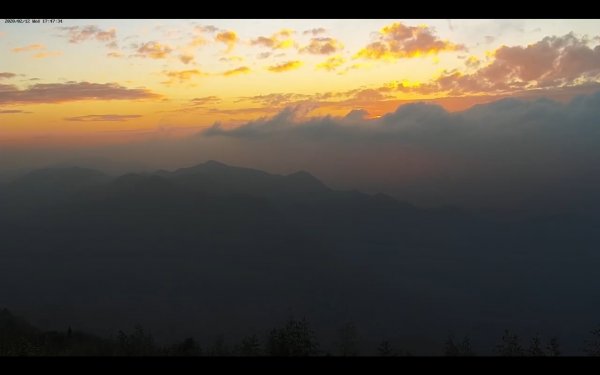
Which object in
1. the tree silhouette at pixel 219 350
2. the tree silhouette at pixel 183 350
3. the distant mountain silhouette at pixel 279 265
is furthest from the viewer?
the distant mountain silhouette at pixel 279 265

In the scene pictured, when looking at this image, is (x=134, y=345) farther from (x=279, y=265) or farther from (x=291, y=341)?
(x=279, y=265)

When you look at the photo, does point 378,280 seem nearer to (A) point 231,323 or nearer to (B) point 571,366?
(A) point 231,323

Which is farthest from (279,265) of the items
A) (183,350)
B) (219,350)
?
(183,350)

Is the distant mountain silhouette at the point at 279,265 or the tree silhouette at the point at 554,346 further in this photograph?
the distant mountain silhouette at the point at 279,265

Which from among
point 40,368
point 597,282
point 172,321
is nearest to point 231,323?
point 172,321

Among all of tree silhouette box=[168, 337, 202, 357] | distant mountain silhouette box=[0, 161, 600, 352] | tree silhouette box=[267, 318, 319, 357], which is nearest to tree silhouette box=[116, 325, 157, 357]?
tree silhouette box=[168, 337, 202, 357]

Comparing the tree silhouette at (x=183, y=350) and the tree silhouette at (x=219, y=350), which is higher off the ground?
the tree silhouette at (x=183, y=350)

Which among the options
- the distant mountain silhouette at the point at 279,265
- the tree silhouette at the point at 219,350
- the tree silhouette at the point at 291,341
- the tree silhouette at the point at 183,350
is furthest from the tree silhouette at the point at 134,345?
the distant mountain silhouette at the point at 279,265

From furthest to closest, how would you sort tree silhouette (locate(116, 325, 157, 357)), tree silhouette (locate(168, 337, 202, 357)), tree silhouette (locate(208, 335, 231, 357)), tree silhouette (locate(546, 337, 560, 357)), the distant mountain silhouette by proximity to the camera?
the distant mountain silhouette < tree silhouette (locate(116, 325, 157, 357)) < tree silhouette (locate(546, 337, 560, 357)) < tree silhouette (locate(208, 335, 231, 357)) < tree silhouette (locate(168, 337, 202, 357))

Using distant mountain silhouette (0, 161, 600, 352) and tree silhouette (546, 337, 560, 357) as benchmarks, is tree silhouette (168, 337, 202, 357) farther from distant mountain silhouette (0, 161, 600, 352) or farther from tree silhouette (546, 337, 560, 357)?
distant mountain silhouette (0, 161, 600, 352)

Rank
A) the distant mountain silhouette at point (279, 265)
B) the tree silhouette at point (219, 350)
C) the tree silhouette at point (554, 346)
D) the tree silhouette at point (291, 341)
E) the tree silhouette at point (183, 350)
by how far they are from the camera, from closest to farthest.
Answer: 1. the tree silhouette at point (183, 350)
2. the tree silhouette at point (219, 350)
3. the tree silhouette at point (554, 346)
4. the tree silhouette at point (291, 341)
5. the distant mountain silhouette at point (279, 265)

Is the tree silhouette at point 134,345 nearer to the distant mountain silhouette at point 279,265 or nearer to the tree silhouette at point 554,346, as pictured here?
the tree silhouette at point 554,346
